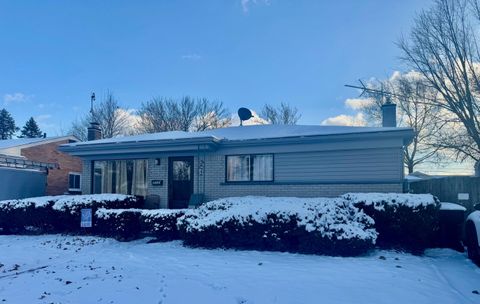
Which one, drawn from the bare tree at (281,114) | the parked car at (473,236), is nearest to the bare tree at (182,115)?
the bare tree at (281,114)

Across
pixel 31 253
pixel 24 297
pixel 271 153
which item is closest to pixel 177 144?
pixel 271 153

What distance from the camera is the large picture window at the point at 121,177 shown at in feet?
47.6

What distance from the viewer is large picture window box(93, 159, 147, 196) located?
14.5 metres

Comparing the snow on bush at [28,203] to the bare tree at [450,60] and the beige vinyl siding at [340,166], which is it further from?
the bare tree at [450,60]

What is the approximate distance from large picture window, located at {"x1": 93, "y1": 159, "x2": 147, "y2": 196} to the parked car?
1101 cm

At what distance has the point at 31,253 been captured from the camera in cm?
907

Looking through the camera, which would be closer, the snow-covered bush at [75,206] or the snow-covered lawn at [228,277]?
the snow-covered lawn at [228,277]

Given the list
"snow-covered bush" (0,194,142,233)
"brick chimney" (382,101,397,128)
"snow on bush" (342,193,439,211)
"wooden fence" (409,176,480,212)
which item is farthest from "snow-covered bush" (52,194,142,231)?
"wooden fence" (409,176,480,212)

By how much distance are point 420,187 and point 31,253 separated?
13486 millimetres

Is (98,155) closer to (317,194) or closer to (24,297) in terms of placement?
(317,194)

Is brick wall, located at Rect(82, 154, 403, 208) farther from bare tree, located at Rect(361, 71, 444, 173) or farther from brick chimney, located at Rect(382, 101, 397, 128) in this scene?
bare tree, located at Rect(361, 71, 444, 173)

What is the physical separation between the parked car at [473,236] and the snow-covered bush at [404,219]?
76cm

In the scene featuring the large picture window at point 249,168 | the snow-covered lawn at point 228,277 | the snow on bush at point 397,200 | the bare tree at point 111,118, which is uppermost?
the bare tree at point 111,118

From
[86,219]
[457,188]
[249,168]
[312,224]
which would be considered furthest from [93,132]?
[457,188]
